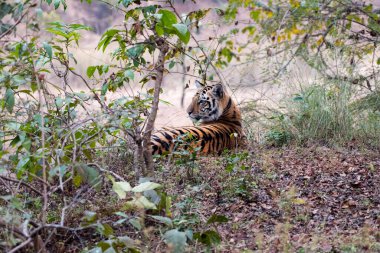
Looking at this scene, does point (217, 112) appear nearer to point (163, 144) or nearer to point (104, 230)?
point (163, 144)

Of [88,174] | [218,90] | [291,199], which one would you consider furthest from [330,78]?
[88,174]

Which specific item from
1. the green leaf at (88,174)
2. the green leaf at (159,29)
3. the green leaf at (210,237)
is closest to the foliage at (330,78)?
the green leaf at (159,29)

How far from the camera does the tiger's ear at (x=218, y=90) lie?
22.6ft

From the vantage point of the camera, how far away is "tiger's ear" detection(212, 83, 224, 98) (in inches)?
272

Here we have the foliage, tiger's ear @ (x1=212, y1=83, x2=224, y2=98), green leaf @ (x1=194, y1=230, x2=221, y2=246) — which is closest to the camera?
green leaf @ (x1=194, y1=230, x2=221, y2=246)

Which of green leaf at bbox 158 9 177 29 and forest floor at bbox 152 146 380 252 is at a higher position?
green leaf at bbox 158 9 177 29

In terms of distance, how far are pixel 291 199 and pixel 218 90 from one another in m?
3.22

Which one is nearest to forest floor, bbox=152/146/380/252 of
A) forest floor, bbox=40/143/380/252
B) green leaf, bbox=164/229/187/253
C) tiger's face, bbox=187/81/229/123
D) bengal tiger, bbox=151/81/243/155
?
forest floor, bbox=40/143/380/252

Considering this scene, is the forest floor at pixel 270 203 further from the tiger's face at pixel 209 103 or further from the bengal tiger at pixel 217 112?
the tiger's face at pixel 209 103

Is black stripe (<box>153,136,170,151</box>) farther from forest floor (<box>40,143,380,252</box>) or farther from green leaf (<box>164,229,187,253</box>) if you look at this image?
green leaf (<box>164,229,187,253</box>)

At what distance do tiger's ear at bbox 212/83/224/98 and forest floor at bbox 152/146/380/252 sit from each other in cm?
167

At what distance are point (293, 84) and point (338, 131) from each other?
88 centimetres

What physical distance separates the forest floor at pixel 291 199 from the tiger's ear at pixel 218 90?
167 centimetres

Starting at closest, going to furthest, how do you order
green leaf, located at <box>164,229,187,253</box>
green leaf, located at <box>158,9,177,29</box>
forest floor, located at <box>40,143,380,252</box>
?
green leaf, located at <box>164,229,187,253</box> → forest floor, located at <box>40,143,380,252</box> → green leaf, located at <box>158,9,177,29</box>
